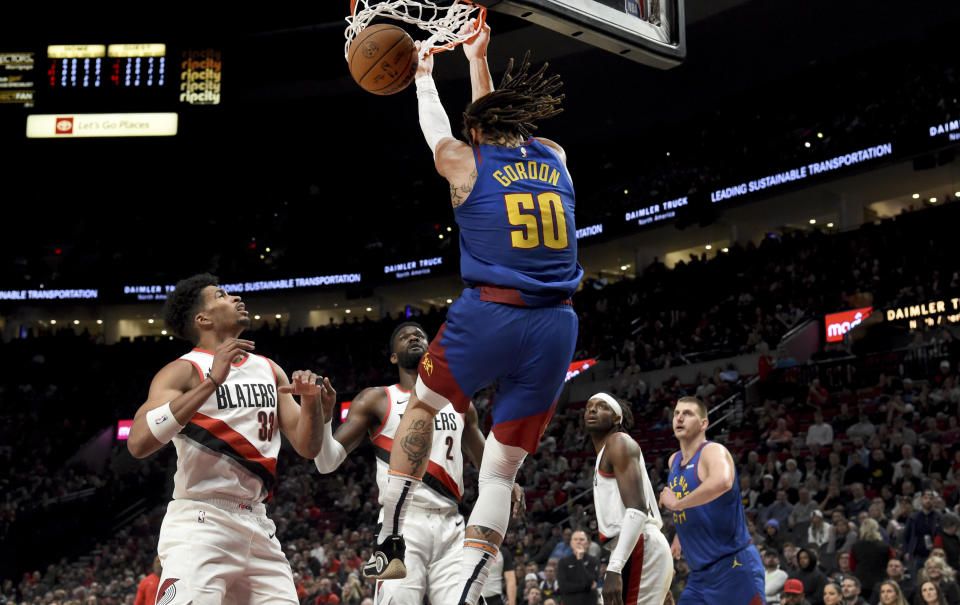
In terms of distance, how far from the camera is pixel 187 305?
16.5 ft

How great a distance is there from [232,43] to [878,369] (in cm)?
1959

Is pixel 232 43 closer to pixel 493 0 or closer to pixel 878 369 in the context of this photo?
pixel 878 369

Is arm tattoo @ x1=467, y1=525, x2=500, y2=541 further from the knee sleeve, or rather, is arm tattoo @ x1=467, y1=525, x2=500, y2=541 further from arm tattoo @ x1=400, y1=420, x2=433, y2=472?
arm tattoo @ x1=400, y1=420, x2=433, y2=472

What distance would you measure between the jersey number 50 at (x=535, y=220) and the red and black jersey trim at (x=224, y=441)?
5.40ft

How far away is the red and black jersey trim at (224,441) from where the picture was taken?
4.56 m

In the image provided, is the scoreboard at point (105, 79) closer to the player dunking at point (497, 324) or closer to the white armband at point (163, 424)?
the white armband at point (163, 424)

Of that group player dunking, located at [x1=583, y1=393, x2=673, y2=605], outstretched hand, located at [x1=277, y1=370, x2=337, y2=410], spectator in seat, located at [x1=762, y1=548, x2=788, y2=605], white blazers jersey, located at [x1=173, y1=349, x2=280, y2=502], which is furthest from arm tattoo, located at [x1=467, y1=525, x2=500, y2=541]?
spectator in seat, located at [x1=762, y1=548, x2=788, y2=605]

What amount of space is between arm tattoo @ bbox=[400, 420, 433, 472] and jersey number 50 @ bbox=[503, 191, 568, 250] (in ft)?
2.81

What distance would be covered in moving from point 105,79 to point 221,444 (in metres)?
24.2

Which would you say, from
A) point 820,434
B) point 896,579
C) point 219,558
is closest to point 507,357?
point 219,558

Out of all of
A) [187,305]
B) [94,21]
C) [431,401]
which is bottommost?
[431,401]

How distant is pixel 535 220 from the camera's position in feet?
13.4

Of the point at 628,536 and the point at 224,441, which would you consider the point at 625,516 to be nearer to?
the point at 628,536

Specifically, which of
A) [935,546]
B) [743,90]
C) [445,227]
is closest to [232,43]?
[445,227]
